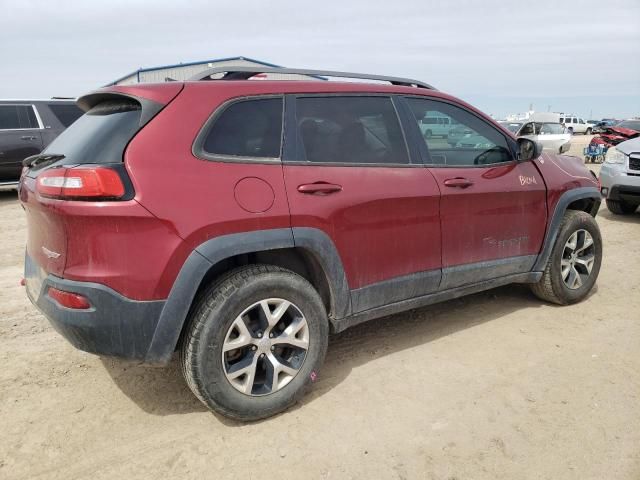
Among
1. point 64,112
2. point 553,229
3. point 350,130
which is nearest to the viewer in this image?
point 350,130

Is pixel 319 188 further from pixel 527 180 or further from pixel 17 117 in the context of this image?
pixel 17 117

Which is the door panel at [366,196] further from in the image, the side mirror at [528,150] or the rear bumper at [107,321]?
the side mirror at [528,150]

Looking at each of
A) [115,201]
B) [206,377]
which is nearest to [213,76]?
[115,201]

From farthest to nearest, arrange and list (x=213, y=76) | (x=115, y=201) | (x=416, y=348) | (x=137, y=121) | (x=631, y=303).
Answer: (x=631, y=303), (x=416, y=348), (x=213, y=76), (x=137, y=121), (x=115, y=201)

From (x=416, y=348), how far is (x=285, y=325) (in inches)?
47.0

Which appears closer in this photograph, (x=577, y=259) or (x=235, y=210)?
(x=235, y=210)

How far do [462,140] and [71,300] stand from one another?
2.75m

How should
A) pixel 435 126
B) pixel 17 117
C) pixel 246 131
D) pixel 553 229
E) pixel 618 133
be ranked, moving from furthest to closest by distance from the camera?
pixel 618 133
pixel 17 117
pixel 553 229
pixel 435 126
pixel 246 131

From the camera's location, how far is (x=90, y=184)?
2256 millimetres

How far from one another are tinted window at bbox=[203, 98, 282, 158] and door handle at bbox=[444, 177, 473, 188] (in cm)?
122

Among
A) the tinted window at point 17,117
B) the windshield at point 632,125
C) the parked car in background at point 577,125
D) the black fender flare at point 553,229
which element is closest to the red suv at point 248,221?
the black fender flare at point 553,229

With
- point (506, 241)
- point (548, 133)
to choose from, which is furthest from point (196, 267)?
point (548, 133)

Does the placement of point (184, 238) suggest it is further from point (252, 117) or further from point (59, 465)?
point (59, 465)

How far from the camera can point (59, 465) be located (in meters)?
2.34
